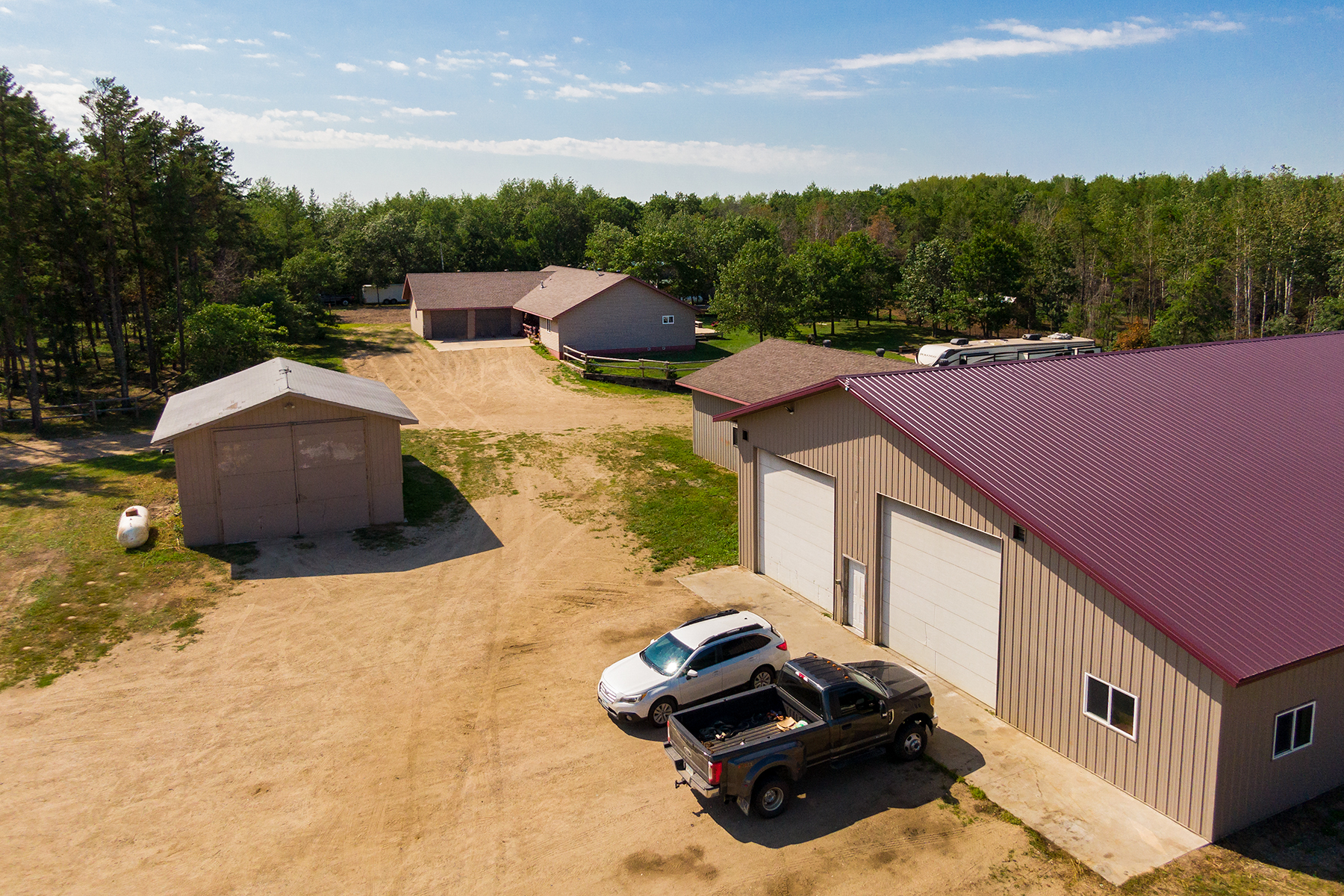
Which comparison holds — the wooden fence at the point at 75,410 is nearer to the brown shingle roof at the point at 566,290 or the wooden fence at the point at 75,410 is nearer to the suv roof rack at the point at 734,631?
the brown shingle roof at the point at 566,290

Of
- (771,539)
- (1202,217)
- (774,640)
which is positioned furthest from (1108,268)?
(774,640)

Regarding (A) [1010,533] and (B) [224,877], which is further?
(A) [1010,533]

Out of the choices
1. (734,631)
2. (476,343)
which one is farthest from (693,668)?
(476,343)

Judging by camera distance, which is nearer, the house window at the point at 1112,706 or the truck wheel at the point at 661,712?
the house window at the point at 1112,706

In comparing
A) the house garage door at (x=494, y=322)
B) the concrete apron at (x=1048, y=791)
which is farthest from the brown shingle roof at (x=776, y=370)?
the house garage door at (x=494, y=322)

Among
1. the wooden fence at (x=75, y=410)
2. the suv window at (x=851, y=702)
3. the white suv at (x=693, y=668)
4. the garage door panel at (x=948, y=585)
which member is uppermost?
the wooden fence at (x=75, y=410)

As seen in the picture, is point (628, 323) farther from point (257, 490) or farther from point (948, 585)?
point (948, 585)

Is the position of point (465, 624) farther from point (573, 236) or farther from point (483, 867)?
point (573, 236)
